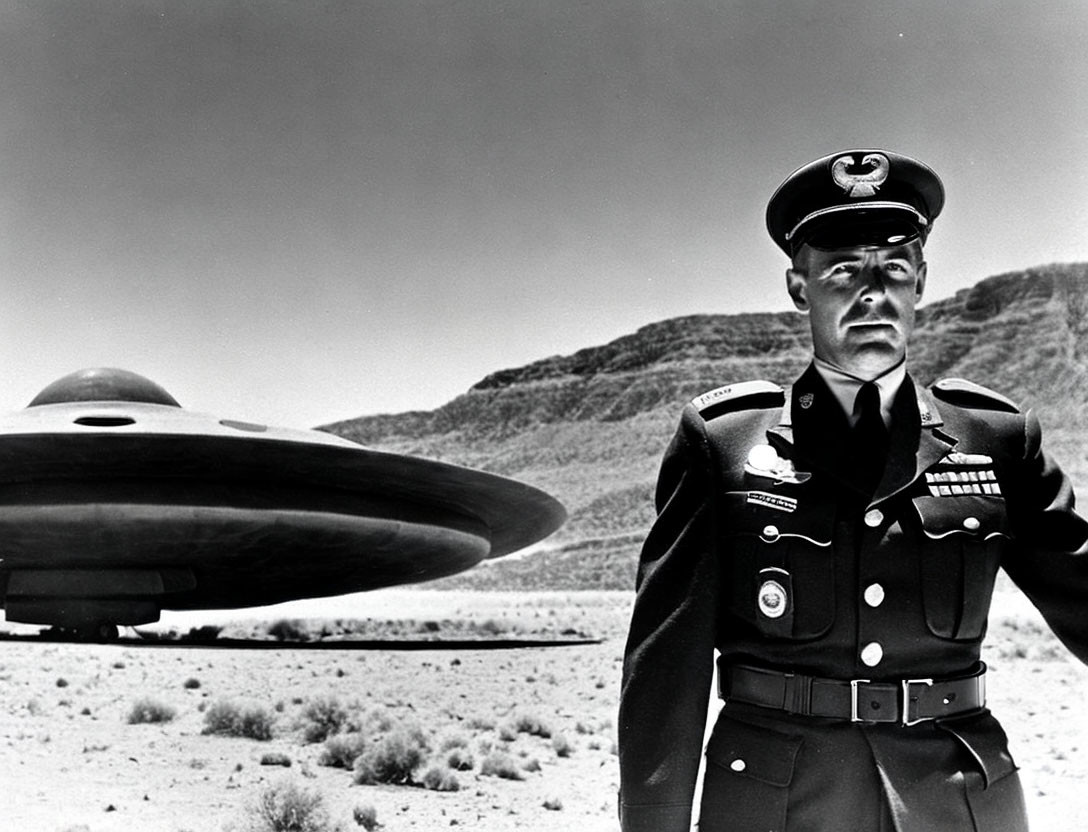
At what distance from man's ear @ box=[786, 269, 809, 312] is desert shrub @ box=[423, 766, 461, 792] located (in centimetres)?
527

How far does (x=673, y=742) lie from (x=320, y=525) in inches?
426

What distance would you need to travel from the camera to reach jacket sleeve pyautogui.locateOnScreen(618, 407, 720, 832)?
2.09 m

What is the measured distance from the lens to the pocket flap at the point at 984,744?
212 cm

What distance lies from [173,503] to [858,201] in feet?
34.6

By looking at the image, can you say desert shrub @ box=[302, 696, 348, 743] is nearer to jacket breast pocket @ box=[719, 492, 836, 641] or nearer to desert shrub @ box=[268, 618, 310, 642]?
jacket breast pocket @ box=[719, 492, 836, 641]

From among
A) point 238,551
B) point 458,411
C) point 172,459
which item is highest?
point 458,411

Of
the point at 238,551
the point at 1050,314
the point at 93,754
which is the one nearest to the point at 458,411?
the point at 1050,314

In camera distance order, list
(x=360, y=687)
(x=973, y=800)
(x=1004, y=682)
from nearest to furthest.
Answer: (x=973, y=800), (x=360, y=687), (x=1004, y=682)

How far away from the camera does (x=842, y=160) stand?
2414 millimetres

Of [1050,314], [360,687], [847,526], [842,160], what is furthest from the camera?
[1050,314]

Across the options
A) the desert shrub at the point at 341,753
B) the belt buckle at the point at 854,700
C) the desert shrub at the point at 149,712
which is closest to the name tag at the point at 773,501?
the belt buckle at the point at 854,700

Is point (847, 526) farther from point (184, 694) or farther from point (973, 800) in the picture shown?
point (184, 694)

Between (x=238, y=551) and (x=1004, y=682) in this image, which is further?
(x=238, y=551)

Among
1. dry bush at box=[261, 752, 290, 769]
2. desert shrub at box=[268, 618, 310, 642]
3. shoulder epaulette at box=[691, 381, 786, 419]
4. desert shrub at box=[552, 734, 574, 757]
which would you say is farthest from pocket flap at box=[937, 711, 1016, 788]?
desert shrub at box=[268, 618, 310, 642]
